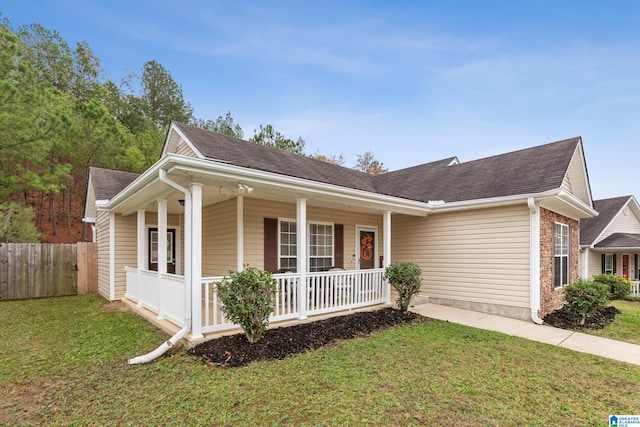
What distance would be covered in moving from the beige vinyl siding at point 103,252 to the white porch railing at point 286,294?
1.59 m

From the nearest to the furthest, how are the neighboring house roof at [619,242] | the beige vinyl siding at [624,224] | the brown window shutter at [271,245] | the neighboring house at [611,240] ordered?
the brown window shutter at [271,245]
the neighboring house roof at [619,242]
the neighboring house at [611,240]
the beige vinyl siding at [624,224]

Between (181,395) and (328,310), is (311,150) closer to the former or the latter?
(328,310)

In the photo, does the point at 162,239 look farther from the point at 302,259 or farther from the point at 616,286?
the point at 616,286

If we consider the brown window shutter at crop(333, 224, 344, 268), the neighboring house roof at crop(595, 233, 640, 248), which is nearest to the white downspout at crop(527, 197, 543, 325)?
the brown window shutter at crop(333, 224, 344, 268)

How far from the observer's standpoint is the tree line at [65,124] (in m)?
11.0

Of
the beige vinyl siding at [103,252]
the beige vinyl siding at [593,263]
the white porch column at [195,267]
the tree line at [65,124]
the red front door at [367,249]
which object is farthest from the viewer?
the beige vinyl siding at [593,263]

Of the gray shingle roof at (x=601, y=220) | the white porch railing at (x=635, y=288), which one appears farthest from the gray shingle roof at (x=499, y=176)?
the white porch railing at (x=635, y=288)

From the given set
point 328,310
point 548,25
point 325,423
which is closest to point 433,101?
point 548,25

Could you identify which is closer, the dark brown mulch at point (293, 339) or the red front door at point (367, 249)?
the dark brown mulch at point (293, 339)

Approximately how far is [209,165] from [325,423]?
350cm

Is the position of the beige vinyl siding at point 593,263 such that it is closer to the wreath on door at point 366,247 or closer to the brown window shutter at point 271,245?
the wreath on door at point 366,247

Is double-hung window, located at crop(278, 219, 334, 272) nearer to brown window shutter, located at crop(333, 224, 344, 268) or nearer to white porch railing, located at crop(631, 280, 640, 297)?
brown window shutter, located at crop(333, 224, 344, 268)

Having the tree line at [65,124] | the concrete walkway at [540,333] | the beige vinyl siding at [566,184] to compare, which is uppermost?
the tree line at [65,124]

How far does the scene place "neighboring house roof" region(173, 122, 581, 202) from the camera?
717 cm
